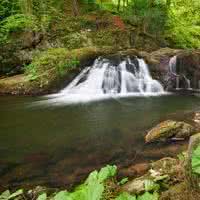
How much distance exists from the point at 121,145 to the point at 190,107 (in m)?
4.90

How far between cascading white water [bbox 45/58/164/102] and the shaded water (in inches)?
66.0

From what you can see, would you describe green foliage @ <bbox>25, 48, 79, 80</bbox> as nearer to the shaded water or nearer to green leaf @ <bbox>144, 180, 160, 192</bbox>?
the shaded water

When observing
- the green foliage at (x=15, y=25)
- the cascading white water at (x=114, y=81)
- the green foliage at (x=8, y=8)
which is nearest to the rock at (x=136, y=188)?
the cascading white water at (x=114, y=81)

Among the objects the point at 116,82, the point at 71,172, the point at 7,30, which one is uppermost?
the point at 7,30

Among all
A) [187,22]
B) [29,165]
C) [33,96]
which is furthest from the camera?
[187,22]

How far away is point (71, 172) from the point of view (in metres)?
5.94

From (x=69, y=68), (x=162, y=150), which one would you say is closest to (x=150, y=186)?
(x=162, y=150)

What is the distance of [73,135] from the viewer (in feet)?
27.1

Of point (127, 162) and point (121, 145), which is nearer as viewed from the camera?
point (127, 162)

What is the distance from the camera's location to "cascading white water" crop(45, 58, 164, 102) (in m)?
14.3

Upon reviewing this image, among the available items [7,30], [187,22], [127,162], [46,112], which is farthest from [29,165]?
[187,22]

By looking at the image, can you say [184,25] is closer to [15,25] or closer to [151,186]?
[15,25]

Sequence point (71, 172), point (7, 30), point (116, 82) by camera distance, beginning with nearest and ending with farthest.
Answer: point (71, 172) < point (116, 82) < point (7, 30)

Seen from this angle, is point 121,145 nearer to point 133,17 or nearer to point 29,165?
point 29,165
